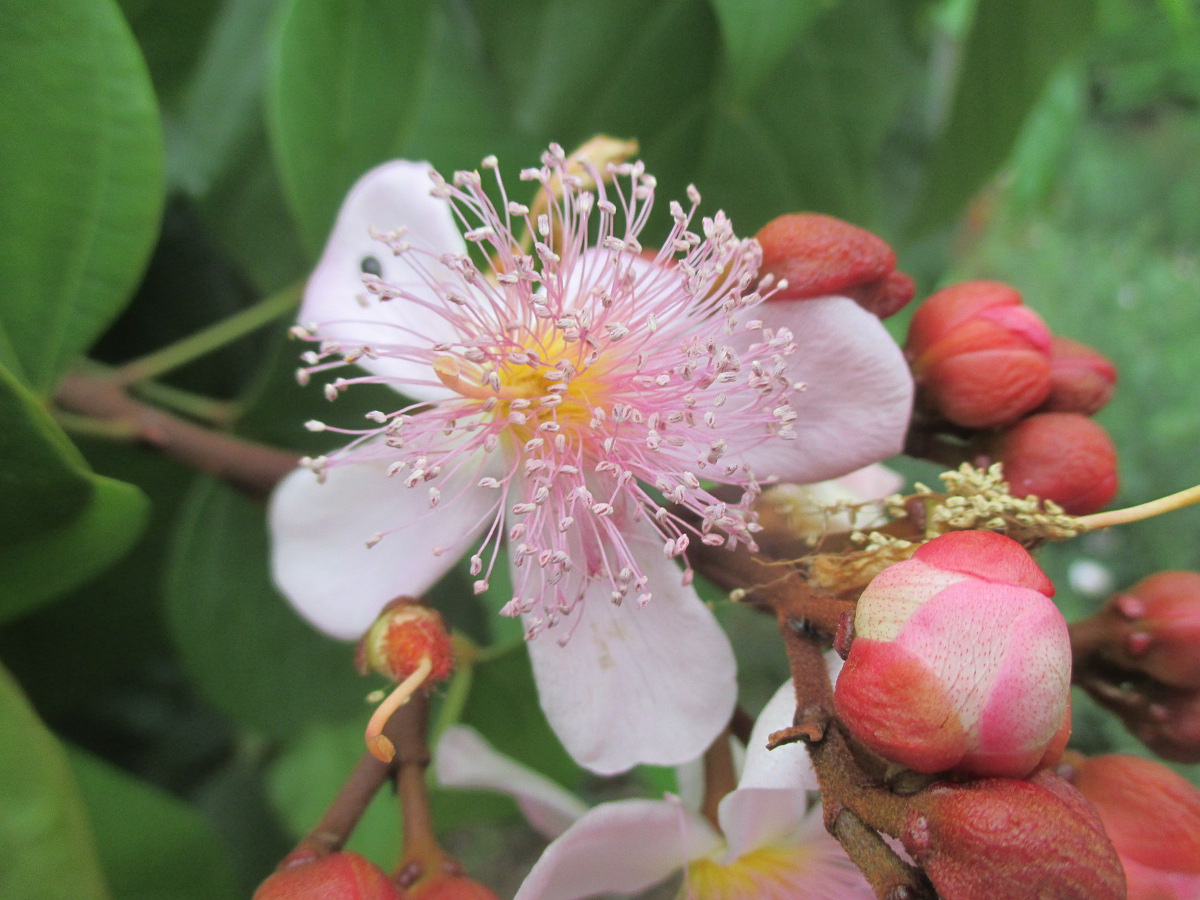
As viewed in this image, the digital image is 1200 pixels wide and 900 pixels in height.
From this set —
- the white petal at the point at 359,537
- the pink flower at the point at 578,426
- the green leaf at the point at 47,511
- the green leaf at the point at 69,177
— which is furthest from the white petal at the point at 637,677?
the green leaf at the point at 69,177

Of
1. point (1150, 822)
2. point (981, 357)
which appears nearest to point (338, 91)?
point (981, 357)

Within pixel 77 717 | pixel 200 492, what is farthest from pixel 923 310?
pixel 77 717

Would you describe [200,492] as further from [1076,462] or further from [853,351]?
[1076,462]

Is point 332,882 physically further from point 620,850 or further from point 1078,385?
point 1078,385

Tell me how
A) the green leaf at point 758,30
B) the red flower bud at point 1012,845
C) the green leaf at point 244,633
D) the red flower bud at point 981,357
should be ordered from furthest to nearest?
the green leaf at point 244,633 → the green leaf at point 758,30 → the red flower bud at point 981,357 → the red flower bud at point 1012,845

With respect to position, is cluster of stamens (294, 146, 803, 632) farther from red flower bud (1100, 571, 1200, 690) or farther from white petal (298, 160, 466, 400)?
red flower bud (1100, 571, 1200, 690)

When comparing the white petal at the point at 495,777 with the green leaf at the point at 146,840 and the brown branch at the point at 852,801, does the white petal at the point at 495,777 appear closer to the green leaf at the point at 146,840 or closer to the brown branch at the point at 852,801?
the brown branch at the point at 852,801
